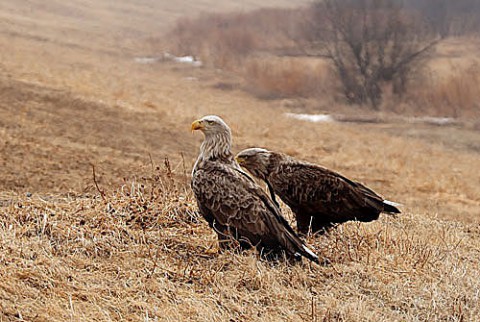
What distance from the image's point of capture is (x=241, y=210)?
16.0ft

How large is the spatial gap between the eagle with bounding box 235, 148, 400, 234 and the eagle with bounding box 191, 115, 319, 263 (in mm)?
609

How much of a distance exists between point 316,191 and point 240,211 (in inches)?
40.6

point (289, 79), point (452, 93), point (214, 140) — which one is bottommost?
point (289, 79)

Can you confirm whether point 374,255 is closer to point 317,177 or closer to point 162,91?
point 317,177

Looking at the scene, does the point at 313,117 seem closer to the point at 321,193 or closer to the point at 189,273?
the point at 321,193

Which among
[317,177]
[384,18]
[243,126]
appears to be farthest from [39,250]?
[384,18]

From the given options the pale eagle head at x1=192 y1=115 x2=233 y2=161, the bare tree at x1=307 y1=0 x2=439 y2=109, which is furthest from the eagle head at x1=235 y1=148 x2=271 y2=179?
the bare tree at x1=307 y1=0 x2=439 y2=109

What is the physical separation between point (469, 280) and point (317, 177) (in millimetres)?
1575

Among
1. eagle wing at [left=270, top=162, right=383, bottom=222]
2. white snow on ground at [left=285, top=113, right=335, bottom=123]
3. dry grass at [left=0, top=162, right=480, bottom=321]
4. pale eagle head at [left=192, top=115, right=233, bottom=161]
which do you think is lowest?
white snow on ground at [left=285, top=113, right=335, bottom=123]

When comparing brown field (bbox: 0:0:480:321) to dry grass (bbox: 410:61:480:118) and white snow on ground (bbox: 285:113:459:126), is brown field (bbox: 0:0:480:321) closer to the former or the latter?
white snow on ground (bbox: 285:113:459:126)

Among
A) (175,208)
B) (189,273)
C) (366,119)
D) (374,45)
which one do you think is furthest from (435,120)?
(189,273)

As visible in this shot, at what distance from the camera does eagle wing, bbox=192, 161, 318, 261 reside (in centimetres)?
480

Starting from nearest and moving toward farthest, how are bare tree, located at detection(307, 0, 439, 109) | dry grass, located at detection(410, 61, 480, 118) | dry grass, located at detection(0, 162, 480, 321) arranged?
dry grass, located at detection(0, 162, 480, 321) → dry grass, located at detection(410, 61, 480, 118) → bare tree, located at detection(307, 0, 439, 109)

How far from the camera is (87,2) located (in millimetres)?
49188
